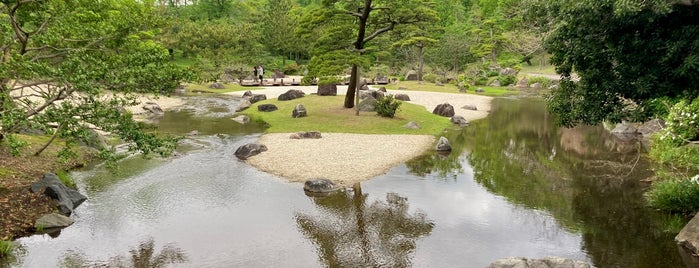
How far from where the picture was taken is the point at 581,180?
1862 centimetres

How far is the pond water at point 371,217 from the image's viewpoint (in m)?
11.5

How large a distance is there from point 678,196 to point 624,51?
568 centimetres

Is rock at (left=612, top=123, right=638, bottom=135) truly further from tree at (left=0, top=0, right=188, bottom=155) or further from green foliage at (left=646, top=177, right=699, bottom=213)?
A: tree at (left=0, top=0, right=188, bottom=155)

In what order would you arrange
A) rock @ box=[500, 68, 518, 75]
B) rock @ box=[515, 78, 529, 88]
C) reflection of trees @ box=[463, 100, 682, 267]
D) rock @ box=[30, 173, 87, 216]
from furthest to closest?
rock @ box=[500, 68, 518, 75] → rock @ box=[515, 78, 529, 88] → rock @ box=[30, 173, 87, 216] → reflection of trees @ box=[463, 100, 682, 267]

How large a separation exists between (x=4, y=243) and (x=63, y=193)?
336 centimetres

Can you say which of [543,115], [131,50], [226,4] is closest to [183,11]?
[226,4]

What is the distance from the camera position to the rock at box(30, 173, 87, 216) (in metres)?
14.1

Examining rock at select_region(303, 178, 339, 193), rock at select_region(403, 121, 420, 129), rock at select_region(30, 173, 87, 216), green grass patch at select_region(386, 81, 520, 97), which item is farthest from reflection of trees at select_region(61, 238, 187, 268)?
green grass patch at select_region(386, 81, 520, 97)

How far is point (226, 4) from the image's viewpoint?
88125mm

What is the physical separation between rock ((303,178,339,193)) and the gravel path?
744 millimetres

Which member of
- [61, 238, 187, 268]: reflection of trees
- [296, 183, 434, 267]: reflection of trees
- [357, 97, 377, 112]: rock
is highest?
[357, 97, 377, 112]: rock

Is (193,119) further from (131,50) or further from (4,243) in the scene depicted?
(4,243)

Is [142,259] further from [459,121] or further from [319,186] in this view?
[459,121]

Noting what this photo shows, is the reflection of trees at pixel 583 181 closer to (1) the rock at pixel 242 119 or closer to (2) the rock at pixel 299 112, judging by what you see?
(2) the rock at pixel 299 112
